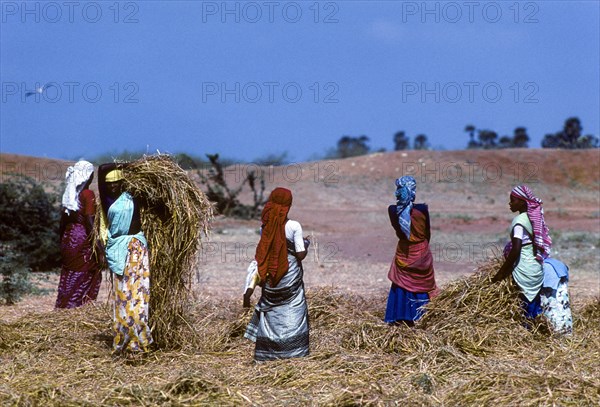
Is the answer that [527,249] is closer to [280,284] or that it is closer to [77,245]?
[280,284]

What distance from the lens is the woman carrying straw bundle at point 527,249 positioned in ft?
23.4

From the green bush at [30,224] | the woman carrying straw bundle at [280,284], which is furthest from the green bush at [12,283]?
the woman carrying straw bundle at [280,284]

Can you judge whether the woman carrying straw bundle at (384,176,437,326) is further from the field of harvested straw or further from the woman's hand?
the woman's hand

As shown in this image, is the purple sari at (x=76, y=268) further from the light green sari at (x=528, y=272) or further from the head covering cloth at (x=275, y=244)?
the light green sari at (x=528, y=272)

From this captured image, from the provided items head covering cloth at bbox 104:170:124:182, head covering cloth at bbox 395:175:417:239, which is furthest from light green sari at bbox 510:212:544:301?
head covering cloth at bbox 104:170:124:182

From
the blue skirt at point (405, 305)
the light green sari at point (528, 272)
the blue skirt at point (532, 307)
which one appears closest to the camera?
the light green sari at point (528, 272)

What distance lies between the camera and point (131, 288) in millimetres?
6547

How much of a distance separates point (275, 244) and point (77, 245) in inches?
118

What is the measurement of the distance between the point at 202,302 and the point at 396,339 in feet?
9.00

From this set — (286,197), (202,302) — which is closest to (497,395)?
(286,197)

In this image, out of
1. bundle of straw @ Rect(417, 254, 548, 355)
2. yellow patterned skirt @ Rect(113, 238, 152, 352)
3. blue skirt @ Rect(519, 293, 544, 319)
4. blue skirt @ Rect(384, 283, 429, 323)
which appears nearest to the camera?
yellow patterned skirt @ Rect(113, 238, 152, 352)

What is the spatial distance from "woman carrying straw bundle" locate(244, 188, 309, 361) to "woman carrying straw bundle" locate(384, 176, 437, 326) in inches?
51.2

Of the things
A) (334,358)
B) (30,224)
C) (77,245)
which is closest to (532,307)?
(334,358)

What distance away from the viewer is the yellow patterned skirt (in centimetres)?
654
